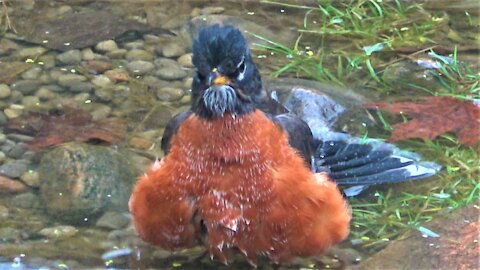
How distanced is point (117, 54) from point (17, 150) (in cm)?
102

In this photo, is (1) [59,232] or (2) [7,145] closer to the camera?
(1) [59,232]

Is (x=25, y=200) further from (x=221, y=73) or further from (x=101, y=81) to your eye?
(x=221, y=73)

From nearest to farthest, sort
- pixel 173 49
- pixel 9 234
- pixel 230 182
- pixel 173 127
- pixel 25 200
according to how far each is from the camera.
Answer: pixel 230 182 < pixel 173 127 < pixel 9 234 < pixel 25 200 < pixel 173 49

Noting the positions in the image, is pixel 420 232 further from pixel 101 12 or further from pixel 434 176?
pixel 101 12

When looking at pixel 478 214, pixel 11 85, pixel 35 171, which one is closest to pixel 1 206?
pixel 35 171

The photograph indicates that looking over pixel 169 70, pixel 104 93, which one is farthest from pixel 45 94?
pixel 169 70

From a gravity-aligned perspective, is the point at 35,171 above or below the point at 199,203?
below

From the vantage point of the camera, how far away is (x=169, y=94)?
5.14 metres

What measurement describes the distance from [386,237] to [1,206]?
1586 millimetres

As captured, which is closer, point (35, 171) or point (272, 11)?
point (35, 171)

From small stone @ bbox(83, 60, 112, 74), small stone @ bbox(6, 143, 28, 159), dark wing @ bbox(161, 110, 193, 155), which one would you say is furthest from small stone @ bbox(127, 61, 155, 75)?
dark wing @ bbox(161, 110, 193, 155)

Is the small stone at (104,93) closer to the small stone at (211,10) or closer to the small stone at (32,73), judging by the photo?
the small stone at (32,73)

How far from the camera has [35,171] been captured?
14.9 feet

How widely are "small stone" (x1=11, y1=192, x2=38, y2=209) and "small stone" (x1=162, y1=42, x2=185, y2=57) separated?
54.7 inches
